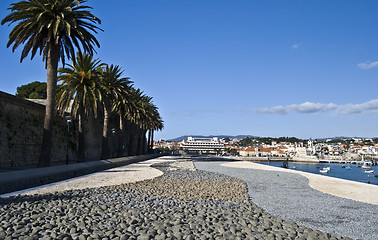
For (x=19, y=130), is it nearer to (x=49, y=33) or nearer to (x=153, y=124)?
(x=49, y=33)

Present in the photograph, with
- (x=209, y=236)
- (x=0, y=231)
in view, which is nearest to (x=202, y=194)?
(x=209, y=236)

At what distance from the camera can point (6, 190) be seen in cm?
1155

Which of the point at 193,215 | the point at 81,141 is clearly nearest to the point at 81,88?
the point at 81,141

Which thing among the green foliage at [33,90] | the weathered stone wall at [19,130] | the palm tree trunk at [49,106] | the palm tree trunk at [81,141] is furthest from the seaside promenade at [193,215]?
the green foliage at [33,90]

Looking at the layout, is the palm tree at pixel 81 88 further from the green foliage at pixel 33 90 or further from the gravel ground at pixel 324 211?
the green foliage at pixel 33 90

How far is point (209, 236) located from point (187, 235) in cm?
47

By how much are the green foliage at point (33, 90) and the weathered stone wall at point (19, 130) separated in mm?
42952

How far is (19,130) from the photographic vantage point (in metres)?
24.1

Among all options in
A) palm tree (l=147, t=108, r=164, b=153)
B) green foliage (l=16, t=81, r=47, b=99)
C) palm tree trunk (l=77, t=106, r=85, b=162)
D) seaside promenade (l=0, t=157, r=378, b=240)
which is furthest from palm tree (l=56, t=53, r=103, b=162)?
green foliage (l=16, t=81, r=47, b=99)

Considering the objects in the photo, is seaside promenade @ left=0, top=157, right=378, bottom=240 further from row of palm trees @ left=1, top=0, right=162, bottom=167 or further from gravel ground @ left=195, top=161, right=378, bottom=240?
row of palm trees @ left=1, top=0, right=162, bottom=167

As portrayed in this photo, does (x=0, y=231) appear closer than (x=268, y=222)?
Yes

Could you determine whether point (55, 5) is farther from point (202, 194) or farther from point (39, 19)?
point (202, 194)

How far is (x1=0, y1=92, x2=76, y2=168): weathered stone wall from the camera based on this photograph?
22047 mm

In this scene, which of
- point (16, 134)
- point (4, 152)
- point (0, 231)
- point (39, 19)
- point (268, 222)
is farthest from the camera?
point (16, 134)
